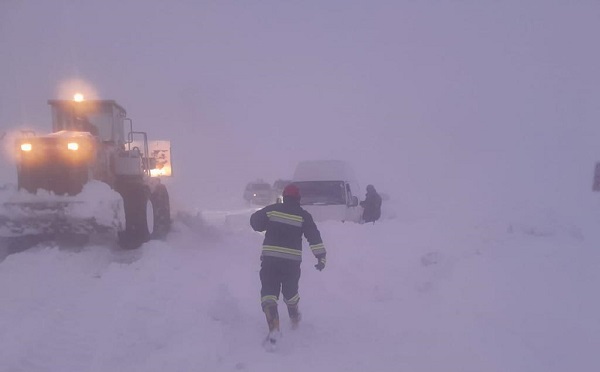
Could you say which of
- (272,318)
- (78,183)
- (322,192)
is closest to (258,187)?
(322,192)

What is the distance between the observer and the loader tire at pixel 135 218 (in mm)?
10250

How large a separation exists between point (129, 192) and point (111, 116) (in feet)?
5.65

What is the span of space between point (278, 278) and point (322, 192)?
10.8 m

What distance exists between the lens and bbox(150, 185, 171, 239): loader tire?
11930mm

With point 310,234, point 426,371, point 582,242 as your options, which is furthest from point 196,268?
point 582,242

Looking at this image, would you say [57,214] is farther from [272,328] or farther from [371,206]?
[371,206]

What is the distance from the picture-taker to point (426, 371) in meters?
5.06

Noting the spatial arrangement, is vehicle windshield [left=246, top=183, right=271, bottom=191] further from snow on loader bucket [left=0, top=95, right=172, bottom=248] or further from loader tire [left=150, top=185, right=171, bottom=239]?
snow on loader bucket [left=0, top=95, right=172, bottom=248]

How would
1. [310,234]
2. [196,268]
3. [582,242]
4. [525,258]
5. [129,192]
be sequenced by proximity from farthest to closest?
[129,192] → [582,242] → [196,268] → [525,258] → [310,234]

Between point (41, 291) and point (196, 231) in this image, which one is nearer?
point (41, 291)

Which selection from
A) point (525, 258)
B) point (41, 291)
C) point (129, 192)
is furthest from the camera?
point (129, 192)

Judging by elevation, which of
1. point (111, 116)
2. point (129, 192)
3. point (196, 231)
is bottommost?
point (196, 231)

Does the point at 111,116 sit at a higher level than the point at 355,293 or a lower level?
higher

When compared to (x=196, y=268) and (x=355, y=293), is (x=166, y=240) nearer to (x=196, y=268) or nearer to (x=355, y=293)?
(x=196, y=268)
